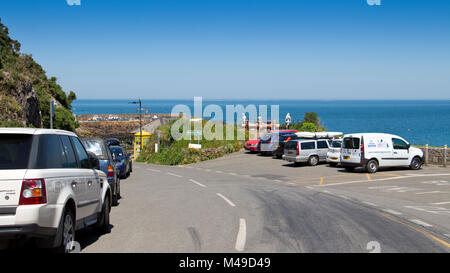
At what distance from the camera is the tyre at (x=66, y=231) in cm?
630

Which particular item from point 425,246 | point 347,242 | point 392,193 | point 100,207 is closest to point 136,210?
point 100,207

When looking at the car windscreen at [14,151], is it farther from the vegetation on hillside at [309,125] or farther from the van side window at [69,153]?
the vegetation on hillside at [309,125]

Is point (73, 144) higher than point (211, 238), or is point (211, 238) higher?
point (73, 144)

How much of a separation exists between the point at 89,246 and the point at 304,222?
15.8ft

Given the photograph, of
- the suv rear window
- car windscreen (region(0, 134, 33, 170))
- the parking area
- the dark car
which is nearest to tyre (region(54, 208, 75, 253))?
car windscreen (region(0, 134, 33, 170))

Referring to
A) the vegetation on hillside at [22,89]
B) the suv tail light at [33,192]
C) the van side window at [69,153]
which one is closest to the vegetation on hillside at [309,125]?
the vegetation on hillside at [22,89]

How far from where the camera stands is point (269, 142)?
113 ft

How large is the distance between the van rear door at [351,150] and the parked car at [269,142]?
10277 mm

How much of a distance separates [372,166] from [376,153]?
72cm

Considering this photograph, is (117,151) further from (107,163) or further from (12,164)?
(12,164)
